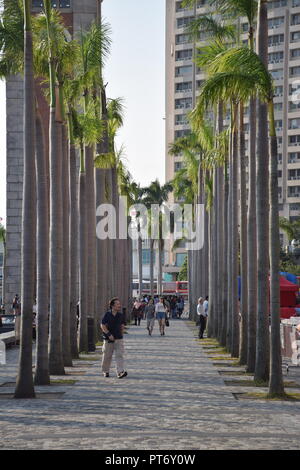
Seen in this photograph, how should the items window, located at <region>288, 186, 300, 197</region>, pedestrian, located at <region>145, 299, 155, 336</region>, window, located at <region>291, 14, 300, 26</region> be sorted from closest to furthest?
pedestrian, located at <region>145, 299, 155, 336</region>, window, located at <region>288, 186, 300, 197</region>, window, located at <region>291, 14, 300, 26</region>

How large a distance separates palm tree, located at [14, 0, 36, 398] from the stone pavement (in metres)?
0.60

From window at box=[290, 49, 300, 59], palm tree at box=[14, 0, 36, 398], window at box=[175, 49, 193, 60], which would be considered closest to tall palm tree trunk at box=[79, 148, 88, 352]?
palm tree at box=[14, 0, 36, 398]

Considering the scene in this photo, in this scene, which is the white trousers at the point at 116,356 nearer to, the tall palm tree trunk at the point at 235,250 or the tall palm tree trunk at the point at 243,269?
the tall palm tree trunk at the point at 243,269

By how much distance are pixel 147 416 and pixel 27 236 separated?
18.4 ft

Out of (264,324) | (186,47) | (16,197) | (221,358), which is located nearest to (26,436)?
(264,324)

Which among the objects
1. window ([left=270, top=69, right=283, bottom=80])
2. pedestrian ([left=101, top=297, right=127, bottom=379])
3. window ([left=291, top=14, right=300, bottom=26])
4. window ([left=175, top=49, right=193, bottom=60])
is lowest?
pedestrian ([left=101, top=297, right=127, bottom=379])

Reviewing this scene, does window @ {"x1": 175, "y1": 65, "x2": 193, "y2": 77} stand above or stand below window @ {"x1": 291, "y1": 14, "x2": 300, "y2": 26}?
below

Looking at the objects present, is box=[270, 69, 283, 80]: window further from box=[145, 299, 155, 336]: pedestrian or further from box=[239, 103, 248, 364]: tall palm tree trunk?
box=[239, 103, 248, 364]: tall palm tree trunk

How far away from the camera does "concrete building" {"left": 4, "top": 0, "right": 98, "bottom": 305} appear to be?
78.0 m

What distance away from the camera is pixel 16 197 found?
78.6m

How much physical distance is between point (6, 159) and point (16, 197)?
3.00 m

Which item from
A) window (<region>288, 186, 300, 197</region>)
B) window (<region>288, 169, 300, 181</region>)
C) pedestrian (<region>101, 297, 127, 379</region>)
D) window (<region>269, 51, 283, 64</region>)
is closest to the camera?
pedestrian (<region>101, 297, 127, 379</region>)

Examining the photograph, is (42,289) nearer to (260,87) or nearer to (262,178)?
(262,178)

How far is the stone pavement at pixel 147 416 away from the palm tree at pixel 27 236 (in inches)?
23.4
